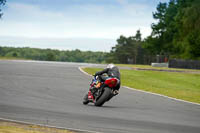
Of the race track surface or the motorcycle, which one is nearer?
the race track surface

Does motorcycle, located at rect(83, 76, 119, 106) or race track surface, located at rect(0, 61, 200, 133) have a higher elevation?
motorcycle, located at rect(83, 76, 119, 106)

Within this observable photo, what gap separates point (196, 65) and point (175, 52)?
122 ft

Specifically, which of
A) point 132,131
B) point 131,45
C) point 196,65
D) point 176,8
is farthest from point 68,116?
point 131,45

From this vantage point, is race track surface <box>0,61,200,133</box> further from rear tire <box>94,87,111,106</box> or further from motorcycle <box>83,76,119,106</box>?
motorcycle <box>83,76,119,106</box>

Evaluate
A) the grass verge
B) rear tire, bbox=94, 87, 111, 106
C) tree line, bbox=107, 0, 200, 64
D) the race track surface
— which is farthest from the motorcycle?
tree line, bbox=107, 0, 200, 64

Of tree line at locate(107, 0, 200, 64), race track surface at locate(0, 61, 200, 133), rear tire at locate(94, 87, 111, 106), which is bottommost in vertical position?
race track surface at locate(0, 61, 200, 133)

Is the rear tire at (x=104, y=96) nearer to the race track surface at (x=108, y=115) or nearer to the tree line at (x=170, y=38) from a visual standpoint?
the race track surface at (x=108, y=115)

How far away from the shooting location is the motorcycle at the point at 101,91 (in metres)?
11.7

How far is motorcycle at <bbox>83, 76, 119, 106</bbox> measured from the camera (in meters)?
11.7

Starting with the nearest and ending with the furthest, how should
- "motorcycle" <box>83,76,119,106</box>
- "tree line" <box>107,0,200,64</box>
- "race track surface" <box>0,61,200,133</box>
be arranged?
"race track surface" <box>0,61,200,133</box>, "motorcycle" <box>83,76,119,106</box>, "tree line" <box>107,0,200,64</box>

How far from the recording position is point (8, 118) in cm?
900

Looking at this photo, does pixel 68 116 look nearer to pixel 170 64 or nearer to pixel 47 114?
pixel 47 114

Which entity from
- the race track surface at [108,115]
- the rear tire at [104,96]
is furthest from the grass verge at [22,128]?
the rear tire at [104,96]

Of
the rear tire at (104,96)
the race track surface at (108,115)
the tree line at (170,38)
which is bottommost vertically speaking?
the race track surface at (108,115)
